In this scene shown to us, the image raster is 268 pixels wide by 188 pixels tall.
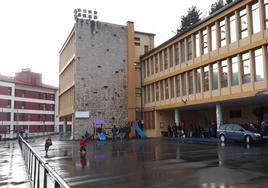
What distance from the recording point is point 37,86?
282ft

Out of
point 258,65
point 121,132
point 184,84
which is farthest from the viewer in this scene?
point 121,132

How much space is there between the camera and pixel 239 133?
82.9ft

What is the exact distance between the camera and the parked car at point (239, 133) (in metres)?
24.1

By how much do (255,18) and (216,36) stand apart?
4764mm

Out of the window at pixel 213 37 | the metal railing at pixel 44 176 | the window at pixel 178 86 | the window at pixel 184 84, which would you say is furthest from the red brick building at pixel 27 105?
the metal railing at pixel 44 176

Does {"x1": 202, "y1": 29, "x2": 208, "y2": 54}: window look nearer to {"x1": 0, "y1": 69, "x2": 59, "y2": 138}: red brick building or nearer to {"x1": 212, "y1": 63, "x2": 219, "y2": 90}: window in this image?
{"x1": 212, "y1": 63, "x2": 219, "y2": 90}: window

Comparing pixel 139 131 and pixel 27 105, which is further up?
pixel 27 105

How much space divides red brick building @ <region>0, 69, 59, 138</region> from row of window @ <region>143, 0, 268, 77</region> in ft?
150

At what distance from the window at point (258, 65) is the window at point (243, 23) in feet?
6.76

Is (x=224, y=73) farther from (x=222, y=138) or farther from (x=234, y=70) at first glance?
(x=222, y=138)

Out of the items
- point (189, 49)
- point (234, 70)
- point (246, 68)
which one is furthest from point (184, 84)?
point (246, 68)

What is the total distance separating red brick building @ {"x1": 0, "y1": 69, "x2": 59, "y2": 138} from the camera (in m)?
75.1

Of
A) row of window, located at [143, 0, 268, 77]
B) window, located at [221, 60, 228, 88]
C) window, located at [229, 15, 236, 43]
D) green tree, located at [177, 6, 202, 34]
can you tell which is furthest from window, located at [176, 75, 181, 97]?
green tree, located at [177, 6, 202, 34]

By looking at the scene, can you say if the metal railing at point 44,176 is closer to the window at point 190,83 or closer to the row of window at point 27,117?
the window at point 190,83
